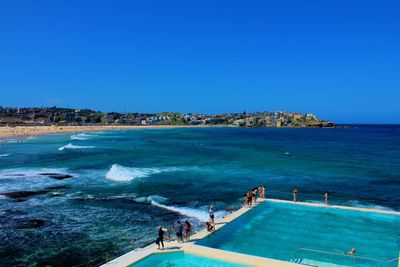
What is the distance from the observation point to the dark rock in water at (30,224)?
21.0 meters

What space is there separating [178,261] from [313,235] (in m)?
7.50

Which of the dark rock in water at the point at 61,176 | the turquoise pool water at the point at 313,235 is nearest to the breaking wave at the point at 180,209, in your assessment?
the turquoise pool water at the point at 313,235

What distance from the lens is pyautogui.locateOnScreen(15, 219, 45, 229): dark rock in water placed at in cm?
2097

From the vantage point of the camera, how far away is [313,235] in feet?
58.8

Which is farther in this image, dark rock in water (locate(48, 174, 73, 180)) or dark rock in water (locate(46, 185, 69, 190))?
dark rock in water (locate(48, 174, 73, 180))

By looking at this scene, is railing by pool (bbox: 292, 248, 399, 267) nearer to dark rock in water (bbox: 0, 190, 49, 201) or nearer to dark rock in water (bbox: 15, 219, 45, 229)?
dark rock in water (bbox: 15, 219, 45, 229)

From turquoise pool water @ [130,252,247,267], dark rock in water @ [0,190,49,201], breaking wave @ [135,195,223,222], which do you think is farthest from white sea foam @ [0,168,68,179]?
turquoise pool water @ [130,252,247,267]

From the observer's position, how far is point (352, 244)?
16.9 meters

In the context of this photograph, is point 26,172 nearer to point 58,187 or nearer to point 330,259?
point 58,187

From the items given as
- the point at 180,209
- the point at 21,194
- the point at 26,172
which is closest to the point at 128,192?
the point at 180,209

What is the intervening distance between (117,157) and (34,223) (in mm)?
35602

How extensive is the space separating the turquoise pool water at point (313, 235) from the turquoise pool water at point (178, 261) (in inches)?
61.0

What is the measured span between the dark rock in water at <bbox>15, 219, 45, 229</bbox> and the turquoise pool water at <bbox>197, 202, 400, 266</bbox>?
1115 cm

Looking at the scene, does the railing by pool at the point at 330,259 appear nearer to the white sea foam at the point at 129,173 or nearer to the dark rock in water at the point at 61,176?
the white sea foam at the point at 129,173
